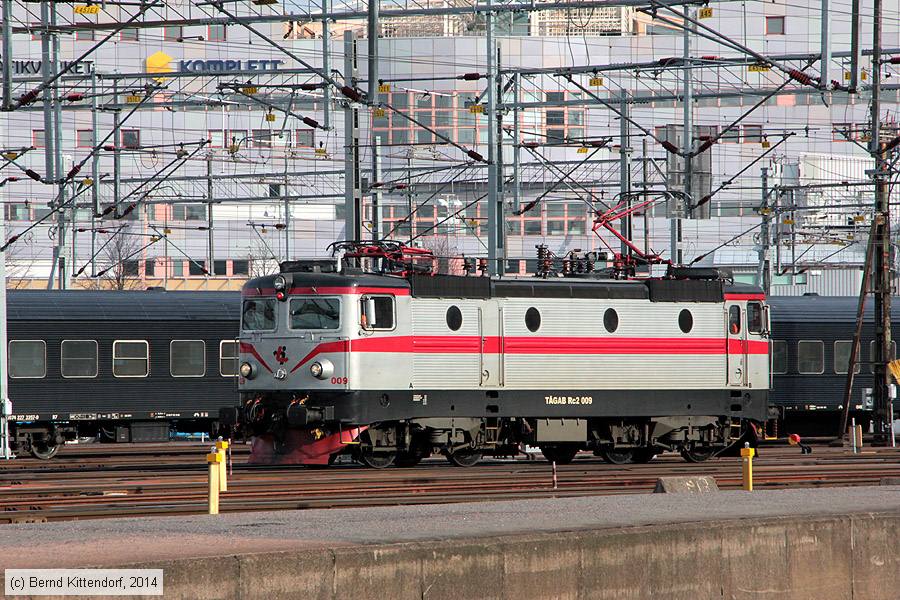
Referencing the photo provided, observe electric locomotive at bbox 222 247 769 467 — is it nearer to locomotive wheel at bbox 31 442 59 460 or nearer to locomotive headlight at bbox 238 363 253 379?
locomotive headlight at bbox 238 363 253 379

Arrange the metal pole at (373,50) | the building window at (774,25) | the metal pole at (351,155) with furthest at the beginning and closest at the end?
1. the building window at (774,25)
2. the metal pole at (351,155)
3. the metal pole at (373,50)

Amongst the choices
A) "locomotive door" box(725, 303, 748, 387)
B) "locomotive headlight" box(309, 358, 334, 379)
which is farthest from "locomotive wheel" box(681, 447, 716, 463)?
"locomotive headlight" box(309, 358, 334, 379)

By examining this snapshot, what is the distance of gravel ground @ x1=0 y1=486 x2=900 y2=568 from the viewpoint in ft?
41.0

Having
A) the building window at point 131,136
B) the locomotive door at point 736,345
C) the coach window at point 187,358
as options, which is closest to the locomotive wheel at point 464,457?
the locomotive door at point 736,345

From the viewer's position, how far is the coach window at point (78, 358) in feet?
113

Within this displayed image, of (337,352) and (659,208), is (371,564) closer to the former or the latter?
(337,352)

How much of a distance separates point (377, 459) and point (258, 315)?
3325mm

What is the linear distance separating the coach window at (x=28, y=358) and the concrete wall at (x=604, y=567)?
22.3 meters

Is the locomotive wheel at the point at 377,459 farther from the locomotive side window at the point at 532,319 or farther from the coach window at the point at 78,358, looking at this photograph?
the coach window at the point at 78,358

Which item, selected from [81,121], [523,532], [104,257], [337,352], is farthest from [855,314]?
[81,121]

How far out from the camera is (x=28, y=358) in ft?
113

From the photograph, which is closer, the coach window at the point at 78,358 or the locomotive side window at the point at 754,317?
the locomotive side window at the point at 754,317

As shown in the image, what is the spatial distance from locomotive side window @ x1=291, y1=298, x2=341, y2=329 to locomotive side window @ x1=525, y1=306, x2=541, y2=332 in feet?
12.3

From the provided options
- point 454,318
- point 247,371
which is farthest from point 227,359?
point 454,318
